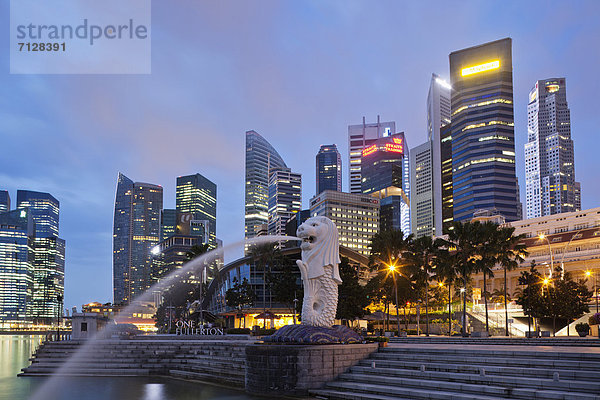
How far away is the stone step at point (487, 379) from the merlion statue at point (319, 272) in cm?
324

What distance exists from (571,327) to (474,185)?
453 ft

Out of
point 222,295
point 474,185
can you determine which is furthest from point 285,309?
point 474,185

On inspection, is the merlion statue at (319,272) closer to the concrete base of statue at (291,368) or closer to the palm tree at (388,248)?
the concrete base of statue at (291,368)

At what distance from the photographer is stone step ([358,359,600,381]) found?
55.3 feet

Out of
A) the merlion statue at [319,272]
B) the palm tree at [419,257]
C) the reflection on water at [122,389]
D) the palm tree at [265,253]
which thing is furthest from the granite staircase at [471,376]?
the palm tree at [265,253]

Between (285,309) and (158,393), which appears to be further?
(285,309)

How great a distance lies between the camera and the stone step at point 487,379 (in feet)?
52.7

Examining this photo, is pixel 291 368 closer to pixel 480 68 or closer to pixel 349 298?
pixel 349 298

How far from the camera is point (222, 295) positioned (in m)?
99.6

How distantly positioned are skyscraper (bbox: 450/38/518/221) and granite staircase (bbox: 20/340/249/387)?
15221 centimetres

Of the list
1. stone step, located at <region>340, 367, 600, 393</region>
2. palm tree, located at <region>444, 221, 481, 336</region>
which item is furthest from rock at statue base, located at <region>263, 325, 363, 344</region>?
palm tree, located at <region>444, 221, 481, 336</region>

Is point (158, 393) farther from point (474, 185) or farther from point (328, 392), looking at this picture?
point (474, 185)

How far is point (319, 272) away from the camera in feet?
81.7

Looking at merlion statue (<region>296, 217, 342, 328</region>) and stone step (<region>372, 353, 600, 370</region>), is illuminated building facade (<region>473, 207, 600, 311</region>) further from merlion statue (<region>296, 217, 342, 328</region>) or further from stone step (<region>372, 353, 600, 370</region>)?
stone step (<region>372, 353, 600, 370</region>)
